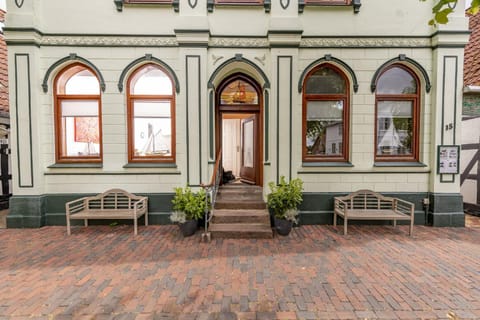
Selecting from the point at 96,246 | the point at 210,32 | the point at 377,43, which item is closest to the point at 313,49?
the point at 377,43

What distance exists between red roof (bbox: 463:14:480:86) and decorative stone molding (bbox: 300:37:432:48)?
1720 millimetres

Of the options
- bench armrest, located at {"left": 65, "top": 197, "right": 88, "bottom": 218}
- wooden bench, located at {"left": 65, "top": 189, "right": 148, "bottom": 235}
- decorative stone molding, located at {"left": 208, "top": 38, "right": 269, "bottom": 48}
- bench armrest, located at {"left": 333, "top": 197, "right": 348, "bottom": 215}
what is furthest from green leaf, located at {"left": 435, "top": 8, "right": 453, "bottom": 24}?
bench armrest, located at {"left": 65, "top": 197, "right": 88, "bottom": 218}

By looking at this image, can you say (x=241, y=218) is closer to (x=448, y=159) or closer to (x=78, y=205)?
(x=78, y=205)

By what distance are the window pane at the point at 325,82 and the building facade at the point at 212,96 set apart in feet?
0.08

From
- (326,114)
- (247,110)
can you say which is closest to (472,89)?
(326,114)

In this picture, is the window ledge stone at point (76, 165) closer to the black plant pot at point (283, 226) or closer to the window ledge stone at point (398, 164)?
the black plant pot at point (283, 226)

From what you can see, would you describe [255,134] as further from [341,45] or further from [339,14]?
[339,14]

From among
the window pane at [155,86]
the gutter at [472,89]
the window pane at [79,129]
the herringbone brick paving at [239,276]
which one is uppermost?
the window pane at [155,86]

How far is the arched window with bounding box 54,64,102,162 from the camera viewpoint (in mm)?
5824

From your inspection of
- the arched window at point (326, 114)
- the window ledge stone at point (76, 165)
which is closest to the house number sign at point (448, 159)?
the arched window at point (326, 114)

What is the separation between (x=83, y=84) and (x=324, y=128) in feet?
19.1

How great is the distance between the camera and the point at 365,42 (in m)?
5.73

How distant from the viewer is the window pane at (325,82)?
5.92 m

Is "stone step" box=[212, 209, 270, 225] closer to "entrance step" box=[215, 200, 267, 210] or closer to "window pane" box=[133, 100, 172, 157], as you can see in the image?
"entrance step" box=[215, 200, 267, 210]
